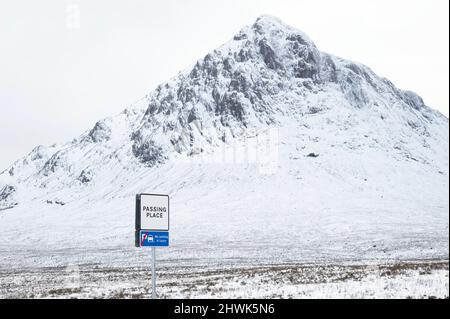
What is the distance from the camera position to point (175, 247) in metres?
81.0

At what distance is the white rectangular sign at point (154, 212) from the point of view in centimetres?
1572

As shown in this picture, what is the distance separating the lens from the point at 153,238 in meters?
16.2

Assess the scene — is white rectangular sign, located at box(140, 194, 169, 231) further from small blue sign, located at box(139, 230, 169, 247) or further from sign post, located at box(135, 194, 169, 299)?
small blue sign, located at box(139, 230, 169, 247)

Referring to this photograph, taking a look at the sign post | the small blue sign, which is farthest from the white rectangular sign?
the small blue sign

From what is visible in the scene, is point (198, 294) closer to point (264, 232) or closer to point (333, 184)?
point (264, 232)

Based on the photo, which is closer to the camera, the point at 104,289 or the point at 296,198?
the point at 104,289

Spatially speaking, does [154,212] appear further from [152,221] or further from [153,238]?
[153,238]

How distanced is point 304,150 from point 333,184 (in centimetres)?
3404

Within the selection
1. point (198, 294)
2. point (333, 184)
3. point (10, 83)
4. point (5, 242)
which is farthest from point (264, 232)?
point (198, 294)

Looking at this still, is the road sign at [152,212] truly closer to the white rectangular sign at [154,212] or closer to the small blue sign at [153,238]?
the white rectangular sign at [154,212]

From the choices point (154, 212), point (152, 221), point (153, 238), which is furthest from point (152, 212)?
point (153, 238)

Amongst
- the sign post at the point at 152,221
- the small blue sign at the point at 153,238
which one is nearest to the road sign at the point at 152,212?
the sign post at the point at 152,221

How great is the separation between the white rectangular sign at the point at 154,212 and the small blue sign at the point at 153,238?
7.4 inches

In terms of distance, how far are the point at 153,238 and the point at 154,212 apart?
→ 81 centimetres
